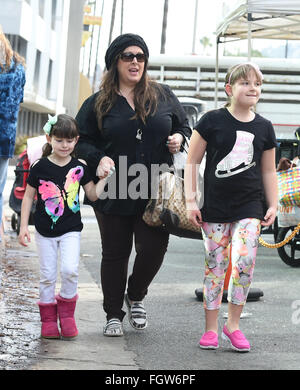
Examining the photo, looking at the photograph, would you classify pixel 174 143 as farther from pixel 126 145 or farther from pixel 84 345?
pixel 84 345

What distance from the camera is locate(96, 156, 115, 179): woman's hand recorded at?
5844 millimetres

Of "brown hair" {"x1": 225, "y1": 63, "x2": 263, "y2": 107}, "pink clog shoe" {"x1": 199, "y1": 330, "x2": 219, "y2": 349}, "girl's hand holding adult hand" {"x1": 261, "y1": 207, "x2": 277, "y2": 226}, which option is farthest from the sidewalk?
"brown hair" {"x1": 225, "y1": 63, "x2": 263, "y2": 107}

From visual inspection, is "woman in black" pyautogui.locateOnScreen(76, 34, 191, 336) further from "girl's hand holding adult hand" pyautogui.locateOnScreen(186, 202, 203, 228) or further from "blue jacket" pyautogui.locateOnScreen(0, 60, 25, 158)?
"blue jacket" pyautogui.locateOnScreen(0, 60, 25, 158)

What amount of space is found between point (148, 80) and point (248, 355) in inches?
76.2

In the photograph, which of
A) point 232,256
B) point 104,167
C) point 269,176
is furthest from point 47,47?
point 232,256

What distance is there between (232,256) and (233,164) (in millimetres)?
580

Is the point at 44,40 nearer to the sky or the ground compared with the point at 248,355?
nearer to the sky

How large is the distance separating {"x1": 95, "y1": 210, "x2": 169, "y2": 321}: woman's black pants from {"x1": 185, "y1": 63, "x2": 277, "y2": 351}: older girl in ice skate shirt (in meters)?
0.44

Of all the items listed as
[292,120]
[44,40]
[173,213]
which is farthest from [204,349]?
[44,40]

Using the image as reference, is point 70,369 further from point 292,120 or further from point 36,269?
point 292,120

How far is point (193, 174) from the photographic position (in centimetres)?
588

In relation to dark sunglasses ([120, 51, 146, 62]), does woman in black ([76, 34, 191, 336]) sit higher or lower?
lower

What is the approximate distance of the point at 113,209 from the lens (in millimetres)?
6094
